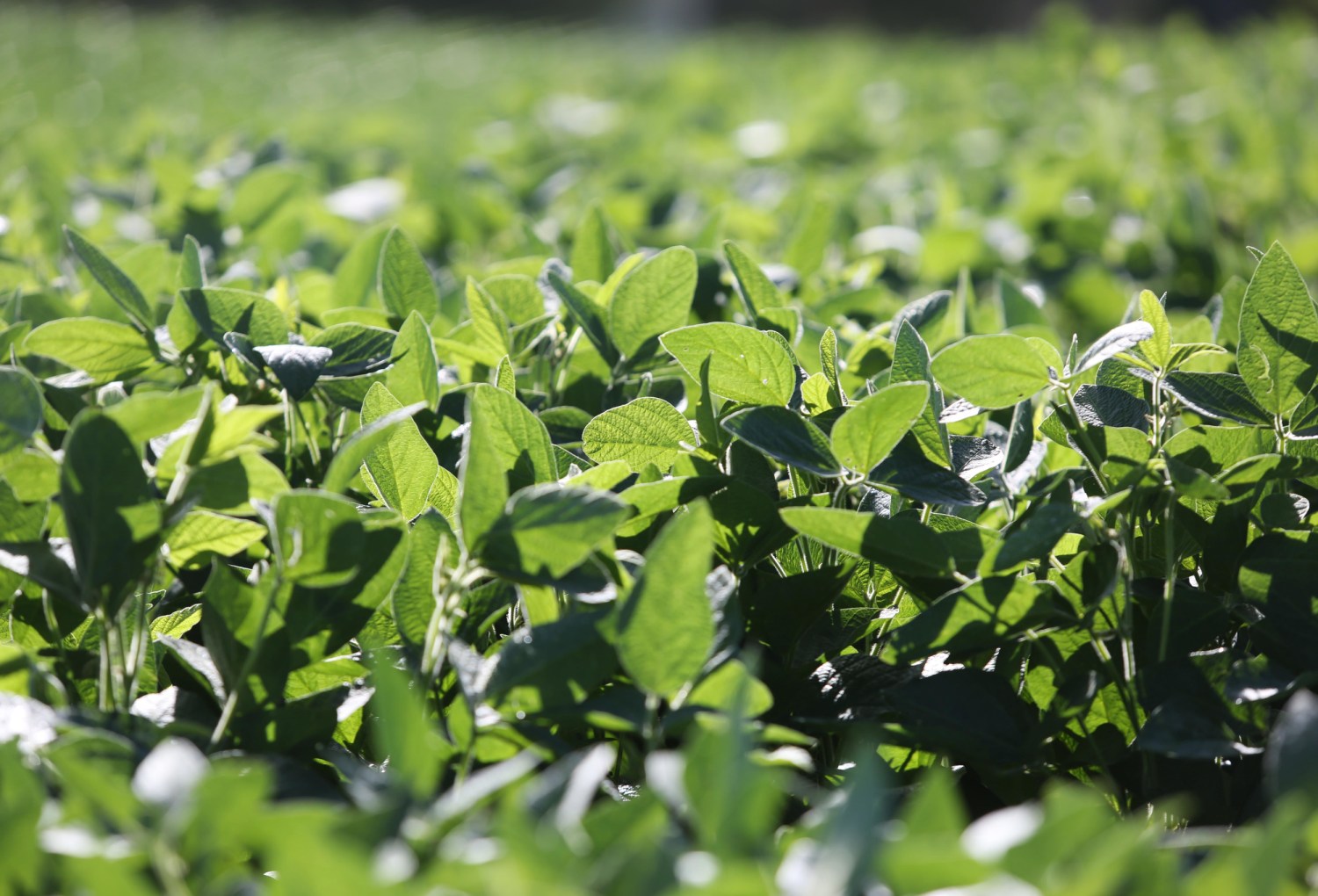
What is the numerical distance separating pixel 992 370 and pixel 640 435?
11.0 inches

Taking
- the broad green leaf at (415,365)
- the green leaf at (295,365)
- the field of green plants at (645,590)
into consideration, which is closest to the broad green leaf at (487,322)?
the field of green plants at (645,590)

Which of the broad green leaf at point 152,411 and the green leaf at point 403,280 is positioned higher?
the broad green leaf at point 152,411

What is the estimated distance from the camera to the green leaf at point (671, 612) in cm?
70

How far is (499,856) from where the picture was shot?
0.56 meters

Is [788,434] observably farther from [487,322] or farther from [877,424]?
[487,322]

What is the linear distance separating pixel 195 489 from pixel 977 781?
0.69 m

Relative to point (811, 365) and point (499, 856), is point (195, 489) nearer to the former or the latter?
point (499, 856)

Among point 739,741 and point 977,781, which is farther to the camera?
point 977,781

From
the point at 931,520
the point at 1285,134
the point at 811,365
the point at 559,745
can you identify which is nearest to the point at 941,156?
the point at 1285,134

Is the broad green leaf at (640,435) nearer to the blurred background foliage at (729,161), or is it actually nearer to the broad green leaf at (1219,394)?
the broad green leaf at (1219,394)

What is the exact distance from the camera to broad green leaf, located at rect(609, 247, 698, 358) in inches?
43.9

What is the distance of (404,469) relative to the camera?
92 cm

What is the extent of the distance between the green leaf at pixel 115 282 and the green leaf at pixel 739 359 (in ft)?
1.63

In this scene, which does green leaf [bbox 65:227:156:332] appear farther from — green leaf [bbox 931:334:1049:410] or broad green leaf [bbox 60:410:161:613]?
green leaf [bbox 931:334:1049:410]
